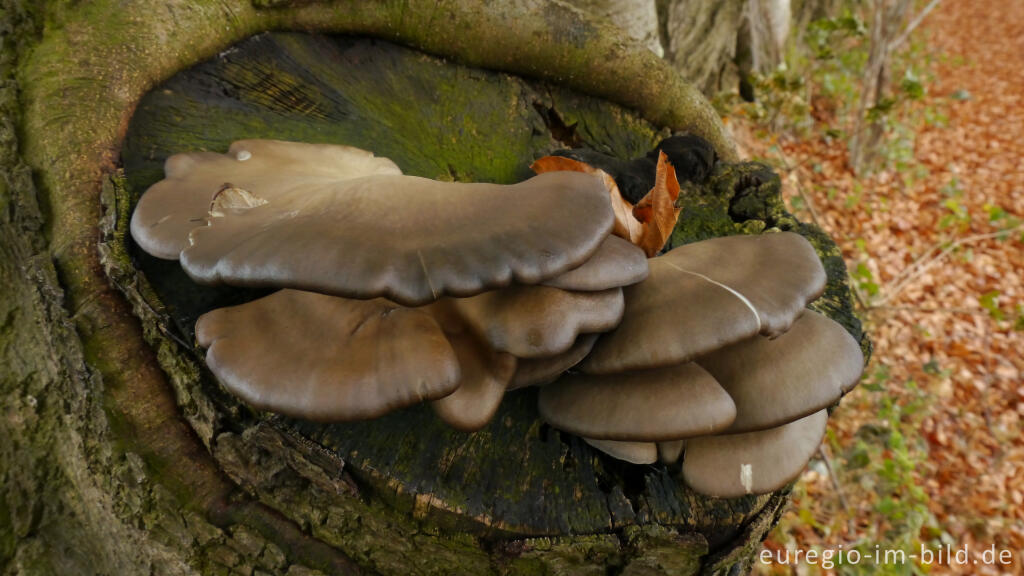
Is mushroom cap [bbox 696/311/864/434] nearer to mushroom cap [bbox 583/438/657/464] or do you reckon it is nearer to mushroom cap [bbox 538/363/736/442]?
mushroom cap [bbox 538/363/736/442]

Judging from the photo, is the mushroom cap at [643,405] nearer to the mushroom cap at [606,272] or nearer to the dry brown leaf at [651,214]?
the mushroom cap at [606,272]

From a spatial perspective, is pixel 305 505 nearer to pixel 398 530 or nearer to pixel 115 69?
pixel 398 530

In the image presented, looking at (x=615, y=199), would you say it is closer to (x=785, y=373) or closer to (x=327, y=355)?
(x=785, y=373)

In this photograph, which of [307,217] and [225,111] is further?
[225,111]

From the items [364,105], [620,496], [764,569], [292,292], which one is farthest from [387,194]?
[764,569]

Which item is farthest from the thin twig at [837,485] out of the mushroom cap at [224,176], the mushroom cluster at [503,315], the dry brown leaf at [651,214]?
the mushroom cap at [224,176]

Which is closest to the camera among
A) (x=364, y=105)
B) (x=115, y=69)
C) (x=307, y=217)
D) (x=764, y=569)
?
(x=307, y=217)

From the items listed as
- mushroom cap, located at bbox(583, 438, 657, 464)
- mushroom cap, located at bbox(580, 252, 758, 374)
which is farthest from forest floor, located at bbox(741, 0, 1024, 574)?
mushroom cap, located at bbox(580, 252, 758, 374)
